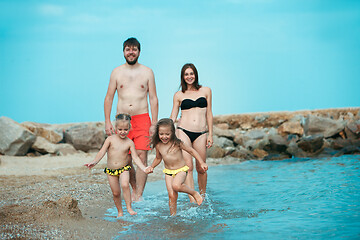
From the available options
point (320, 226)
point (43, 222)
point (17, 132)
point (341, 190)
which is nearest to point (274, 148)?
point (341, 190)

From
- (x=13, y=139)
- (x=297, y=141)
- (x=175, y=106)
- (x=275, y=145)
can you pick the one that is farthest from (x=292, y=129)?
(x=175, y=106)

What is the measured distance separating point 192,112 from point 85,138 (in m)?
9.57

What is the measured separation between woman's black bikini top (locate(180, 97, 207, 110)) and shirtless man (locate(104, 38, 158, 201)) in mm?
617

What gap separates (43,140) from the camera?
14453 mm

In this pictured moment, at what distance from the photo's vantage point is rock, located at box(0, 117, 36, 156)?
13320 mm

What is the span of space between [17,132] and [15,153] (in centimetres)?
72

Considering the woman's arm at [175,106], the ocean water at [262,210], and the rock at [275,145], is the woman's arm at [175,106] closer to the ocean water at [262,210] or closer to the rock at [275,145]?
the ocean water at [262,210]

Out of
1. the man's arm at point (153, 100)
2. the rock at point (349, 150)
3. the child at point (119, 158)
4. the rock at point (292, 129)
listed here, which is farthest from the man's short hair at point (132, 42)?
the rock at point (292, 129)

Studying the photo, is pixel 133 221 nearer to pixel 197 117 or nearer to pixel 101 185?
pixel 197 117

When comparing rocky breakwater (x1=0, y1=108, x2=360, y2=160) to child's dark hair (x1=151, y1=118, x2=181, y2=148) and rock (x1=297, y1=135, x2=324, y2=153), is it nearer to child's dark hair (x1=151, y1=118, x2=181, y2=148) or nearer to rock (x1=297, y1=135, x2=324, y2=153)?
rock (x1=297, y1=135, x2=324, y2=153)

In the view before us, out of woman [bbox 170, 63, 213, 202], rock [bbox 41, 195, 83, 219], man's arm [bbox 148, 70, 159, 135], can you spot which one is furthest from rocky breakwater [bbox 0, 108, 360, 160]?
rock [bbox 41, 195, 83, 219]

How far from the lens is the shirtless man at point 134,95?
6.74m

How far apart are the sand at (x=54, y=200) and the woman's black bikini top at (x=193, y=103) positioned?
2147 mm

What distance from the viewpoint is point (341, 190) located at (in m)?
7.52
